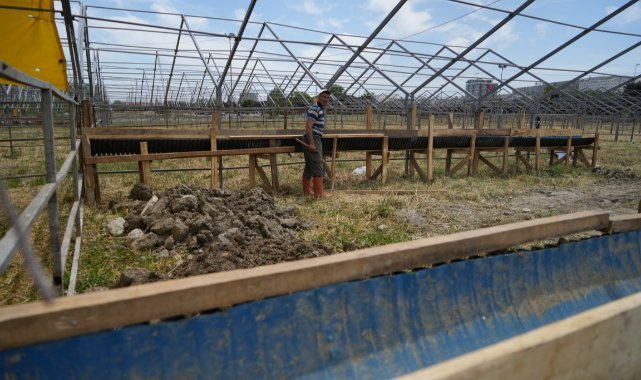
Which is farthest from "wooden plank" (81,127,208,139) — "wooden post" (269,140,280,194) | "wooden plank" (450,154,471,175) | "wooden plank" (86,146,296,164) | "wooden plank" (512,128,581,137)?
"wooden plank" (512,128,581,137)

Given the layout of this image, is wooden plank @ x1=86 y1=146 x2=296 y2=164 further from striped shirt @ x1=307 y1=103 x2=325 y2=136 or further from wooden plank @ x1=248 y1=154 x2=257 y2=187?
A: striped shirt @ x1=307 y1=103 x2=325 y2=136

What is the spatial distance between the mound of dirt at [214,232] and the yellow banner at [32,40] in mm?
2397

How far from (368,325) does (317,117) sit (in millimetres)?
5292

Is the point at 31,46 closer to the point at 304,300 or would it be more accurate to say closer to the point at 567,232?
the point at 304,300

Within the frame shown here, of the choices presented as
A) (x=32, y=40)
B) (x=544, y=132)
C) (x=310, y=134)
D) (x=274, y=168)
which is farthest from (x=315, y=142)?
(x=544, y=132)

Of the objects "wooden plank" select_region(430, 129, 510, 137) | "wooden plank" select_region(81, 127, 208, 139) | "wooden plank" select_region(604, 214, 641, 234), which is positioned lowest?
"wooden plank" select_region(604, 214, 641, 234)

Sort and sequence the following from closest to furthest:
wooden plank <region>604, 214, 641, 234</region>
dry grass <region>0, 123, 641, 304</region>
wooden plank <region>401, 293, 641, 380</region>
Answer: wooden plank <region>401, 293, 641, 380</region>, wooden plank <region>604, 214, 641, 234</region>, dry grass <region>0, 123, 641, 304</region>

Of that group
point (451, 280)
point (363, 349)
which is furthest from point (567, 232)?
point (363, 349)

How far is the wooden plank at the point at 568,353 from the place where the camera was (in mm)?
1365

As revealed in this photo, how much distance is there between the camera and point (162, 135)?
6477 mm

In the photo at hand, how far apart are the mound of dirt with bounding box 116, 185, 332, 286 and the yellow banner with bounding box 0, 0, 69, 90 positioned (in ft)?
7.87

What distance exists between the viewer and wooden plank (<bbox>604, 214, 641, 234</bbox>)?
3254 millimetres

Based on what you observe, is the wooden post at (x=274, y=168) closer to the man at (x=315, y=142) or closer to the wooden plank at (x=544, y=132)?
the man at (x=315, y=142)

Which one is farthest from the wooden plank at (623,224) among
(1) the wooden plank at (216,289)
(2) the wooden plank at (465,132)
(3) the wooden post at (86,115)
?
(3) the wooden post at (86,115)
